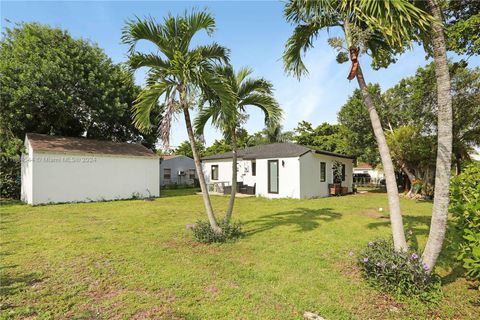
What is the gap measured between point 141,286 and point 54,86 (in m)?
15.1

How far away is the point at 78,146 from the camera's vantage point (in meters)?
15.5

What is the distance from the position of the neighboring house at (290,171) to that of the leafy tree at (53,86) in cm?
915

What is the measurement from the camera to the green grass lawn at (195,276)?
3391mm

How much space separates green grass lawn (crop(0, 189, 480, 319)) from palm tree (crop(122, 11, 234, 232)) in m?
2.66

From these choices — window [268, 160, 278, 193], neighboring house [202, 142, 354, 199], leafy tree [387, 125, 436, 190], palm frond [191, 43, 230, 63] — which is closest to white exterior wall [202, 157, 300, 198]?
neighboring house [202, 142, 354, 199]

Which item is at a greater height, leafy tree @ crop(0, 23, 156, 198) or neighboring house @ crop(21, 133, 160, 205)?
leafy tree @ crop(0, 23, 156, 198)

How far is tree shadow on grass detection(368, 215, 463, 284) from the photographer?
14.6 ft

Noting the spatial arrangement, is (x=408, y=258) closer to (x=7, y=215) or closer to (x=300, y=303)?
(x=300, y=303)

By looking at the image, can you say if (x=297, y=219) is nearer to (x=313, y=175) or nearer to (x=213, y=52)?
(x=213, y=52)

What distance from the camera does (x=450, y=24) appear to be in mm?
8070

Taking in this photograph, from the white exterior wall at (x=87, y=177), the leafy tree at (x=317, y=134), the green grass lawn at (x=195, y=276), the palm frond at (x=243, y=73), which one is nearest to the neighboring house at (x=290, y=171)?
the white exterior wall at (x=87, y=177)

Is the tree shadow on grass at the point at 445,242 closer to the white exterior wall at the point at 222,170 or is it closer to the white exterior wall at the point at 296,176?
the white exterior wall at the point at 296,176

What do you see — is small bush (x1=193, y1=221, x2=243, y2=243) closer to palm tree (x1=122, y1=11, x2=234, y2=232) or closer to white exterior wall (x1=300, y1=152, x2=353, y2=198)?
palm tree (x1=122, y1=11, x2=234, y2=232)

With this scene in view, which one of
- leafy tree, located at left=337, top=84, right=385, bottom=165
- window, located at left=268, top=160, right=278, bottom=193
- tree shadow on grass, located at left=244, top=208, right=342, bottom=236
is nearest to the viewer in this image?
tree shadow on grass, located at left=244, top=208, right=342, bottom=236
